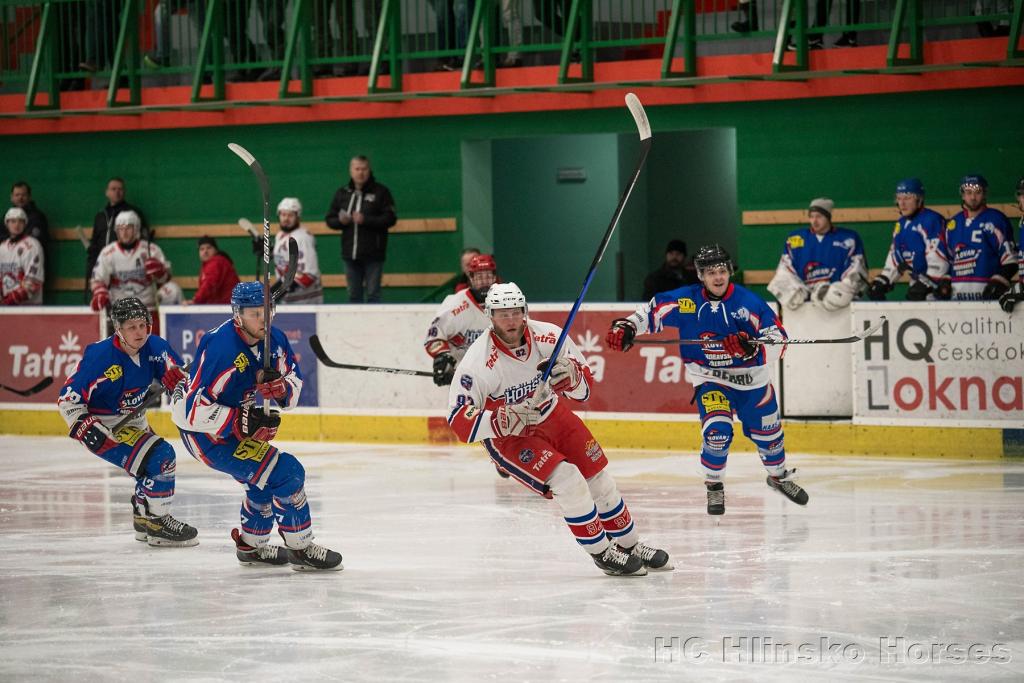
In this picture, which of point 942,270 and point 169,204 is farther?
point 169,204

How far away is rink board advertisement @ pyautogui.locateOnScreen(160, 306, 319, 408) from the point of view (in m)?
13.4

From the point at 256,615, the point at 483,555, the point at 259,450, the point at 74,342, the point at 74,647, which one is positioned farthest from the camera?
the point at 74,342

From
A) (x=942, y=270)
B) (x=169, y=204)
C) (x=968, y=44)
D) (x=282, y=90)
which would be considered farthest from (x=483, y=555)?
(x=169, y=204)

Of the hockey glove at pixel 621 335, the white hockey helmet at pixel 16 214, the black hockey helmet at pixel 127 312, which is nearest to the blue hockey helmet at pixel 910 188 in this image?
the hockey glove at pixel 621 335

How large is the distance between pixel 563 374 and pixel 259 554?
1.87 metres

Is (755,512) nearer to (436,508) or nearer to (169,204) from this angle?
(436,508)

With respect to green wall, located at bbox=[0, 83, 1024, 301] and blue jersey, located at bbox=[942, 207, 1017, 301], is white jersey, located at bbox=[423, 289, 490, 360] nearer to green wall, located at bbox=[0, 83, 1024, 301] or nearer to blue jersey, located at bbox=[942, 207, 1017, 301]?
blue jersey, located at bbox=[942, 207, 1017, 301]

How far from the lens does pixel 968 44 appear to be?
41.2ft

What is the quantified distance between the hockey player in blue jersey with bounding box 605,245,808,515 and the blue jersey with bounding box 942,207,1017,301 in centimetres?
297

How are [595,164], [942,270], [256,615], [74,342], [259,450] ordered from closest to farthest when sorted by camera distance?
1. [256,615]
2. [259,450]
3. [942,270]
4. [74,342]
5. [595,164]

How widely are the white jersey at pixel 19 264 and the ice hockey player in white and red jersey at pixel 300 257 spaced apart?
2999 mm

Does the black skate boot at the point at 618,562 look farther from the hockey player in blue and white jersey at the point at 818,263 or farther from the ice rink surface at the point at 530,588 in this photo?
the hockey player in blue and white jersey at the point at 818,263

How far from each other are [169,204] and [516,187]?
3756mm

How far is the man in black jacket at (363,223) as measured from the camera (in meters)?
14.0
